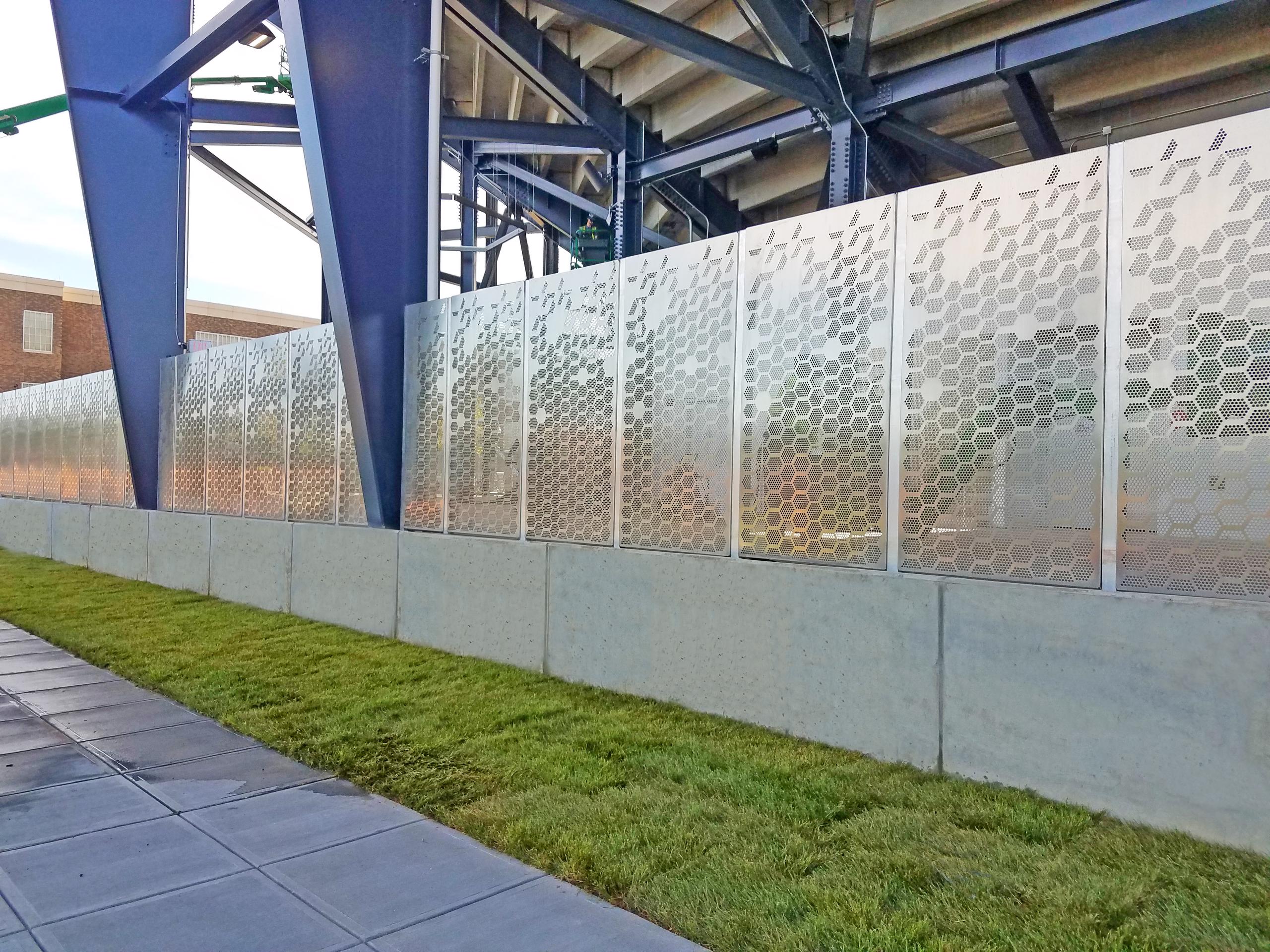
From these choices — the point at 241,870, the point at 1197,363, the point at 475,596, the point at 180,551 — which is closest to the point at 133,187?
the point at 180,551

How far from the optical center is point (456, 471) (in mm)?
8414

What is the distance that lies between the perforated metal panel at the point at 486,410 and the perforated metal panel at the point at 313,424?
6.18ft

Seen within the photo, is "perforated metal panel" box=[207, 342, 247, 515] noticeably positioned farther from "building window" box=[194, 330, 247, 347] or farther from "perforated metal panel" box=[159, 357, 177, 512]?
"building window" box=[194, 330, 247, 347]

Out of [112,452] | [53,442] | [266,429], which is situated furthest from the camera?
[53,442]

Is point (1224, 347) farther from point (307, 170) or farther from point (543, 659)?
point (307, 170)

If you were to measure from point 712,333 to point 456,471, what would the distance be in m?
3.22

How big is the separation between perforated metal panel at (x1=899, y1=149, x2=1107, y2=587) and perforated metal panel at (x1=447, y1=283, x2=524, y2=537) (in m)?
3.70

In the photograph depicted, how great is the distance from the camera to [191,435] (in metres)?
12.8

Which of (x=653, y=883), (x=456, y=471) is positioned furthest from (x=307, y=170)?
(x=653, y=883)

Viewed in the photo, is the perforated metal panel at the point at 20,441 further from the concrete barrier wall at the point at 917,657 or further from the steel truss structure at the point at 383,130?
the concrete barrier wall at the point at 917,657

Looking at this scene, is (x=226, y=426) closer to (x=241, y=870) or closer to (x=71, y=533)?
(x=71, y=533)

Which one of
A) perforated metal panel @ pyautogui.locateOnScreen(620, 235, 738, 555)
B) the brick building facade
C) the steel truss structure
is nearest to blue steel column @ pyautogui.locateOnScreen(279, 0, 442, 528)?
the steel truss structure

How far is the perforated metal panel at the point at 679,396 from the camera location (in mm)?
6137

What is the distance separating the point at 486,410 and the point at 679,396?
2383mm
